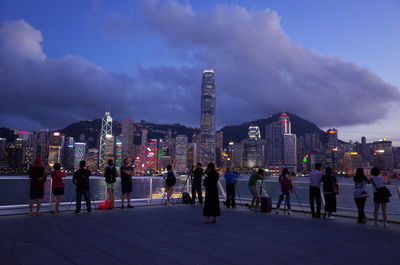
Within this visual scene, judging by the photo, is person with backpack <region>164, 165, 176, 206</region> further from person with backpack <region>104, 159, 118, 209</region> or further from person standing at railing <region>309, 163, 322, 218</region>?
person standing at railing <region>309, 163, 322, 218</region>

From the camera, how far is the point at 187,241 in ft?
18.9

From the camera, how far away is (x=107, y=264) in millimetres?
4125

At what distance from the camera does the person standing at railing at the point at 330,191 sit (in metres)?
9.41

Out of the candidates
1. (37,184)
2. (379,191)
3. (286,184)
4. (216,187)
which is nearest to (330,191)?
(379,191)

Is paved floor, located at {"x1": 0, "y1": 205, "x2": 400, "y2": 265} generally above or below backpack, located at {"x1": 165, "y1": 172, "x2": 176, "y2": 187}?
below

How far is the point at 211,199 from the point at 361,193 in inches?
182

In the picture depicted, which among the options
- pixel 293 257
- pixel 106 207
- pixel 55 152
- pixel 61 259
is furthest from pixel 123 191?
pixel 55 152

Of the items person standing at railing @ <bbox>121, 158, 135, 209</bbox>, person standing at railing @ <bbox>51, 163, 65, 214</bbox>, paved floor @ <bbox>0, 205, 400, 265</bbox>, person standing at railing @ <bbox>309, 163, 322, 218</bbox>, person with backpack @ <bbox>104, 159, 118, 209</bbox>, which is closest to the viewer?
paved floor @ <bbox>0, 205, 400, 265</bbox>

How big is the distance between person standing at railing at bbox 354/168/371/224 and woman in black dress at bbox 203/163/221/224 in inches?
168

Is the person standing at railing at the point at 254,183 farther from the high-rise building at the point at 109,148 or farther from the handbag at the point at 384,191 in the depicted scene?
the high-rise building at the point at 109,148

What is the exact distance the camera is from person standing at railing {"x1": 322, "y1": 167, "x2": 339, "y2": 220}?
30.9 ft

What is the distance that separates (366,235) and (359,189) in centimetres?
248

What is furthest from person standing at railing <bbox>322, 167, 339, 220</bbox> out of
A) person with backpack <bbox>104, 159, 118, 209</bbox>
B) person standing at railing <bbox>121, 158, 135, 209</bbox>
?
person with backpack <bbox>104, 159, 118, 209</bbox>

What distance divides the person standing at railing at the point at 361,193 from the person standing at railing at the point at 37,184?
958 cm
